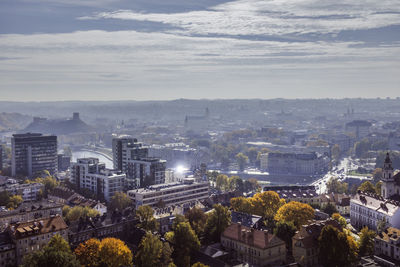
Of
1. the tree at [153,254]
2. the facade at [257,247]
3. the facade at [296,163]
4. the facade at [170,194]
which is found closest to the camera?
the tree at [153,254]

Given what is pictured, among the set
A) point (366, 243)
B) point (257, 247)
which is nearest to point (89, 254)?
point (257, 247)

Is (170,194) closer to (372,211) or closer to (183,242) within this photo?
(183,242)

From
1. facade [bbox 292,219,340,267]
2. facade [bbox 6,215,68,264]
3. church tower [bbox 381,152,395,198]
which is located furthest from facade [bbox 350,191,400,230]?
facade [bbox 6,215,68,264]

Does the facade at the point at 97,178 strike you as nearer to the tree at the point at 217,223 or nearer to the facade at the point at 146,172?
the facade at the point at 146,172

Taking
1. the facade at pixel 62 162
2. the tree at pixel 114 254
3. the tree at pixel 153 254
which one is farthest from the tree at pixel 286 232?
the facade at pixel 62 162

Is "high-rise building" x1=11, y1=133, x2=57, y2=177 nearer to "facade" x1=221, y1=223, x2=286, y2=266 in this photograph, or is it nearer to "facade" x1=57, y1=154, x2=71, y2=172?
"facade" x1=57, y1=154, x2=71, y2=172

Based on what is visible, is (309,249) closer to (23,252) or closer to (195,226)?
(195,226)
